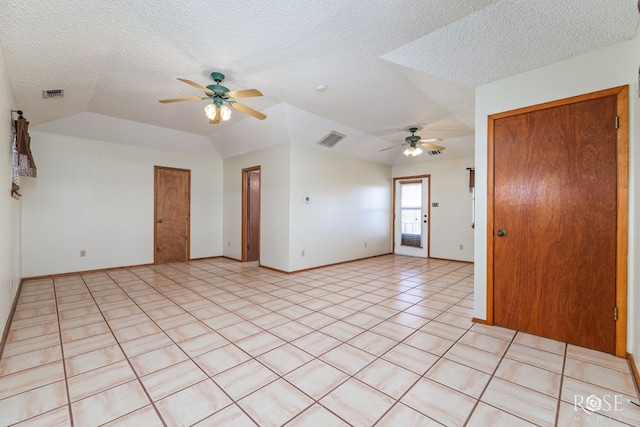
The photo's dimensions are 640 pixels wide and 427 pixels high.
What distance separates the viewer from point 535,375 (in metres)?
1.94

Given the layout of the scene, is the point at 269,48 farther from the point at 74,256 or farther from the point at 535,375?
the point at 74,256

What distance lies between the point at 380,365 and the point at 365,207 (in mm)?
4879

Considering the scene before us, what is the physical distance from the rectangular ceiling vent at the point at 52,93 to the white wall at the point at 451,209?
22.7 ft

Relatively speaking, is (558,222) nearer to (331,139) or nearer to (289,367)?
(289,367)

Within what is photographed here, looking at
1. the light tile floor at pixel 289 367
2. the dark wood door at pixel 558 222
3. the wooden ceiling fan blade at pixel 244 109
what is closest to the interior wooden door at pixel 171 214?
the light tile floor at pixel 289 367

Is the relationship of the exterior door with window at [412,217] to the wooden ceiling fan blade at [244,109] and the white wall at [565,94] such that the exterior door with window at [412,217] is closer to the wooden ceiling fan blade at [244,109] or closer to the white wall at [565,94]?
the white wall at [565,94]

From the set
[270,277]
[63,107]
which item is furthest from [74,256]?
[270,277]

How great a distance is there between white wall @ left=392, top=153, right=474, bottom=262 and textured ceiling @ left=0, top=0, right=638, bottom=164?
2.34m

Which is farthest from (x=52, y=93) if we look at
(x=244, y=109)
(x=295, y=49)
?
(x=295, y=49)

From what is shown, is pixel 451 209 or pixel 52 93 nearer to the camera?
pixel 52 93

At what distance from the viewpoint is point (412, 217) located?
728 centimetres

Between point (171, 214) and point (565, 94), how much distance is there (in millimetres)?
6581

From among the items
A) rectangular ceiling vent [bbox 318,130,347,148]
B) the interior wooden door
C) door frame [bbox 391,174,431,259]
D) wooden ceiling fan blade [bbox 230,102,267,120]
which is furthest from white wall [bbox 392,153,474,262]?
the interior wooden door

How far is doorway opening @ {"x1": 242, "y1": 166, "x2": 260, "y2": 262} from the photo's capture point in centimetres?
620
